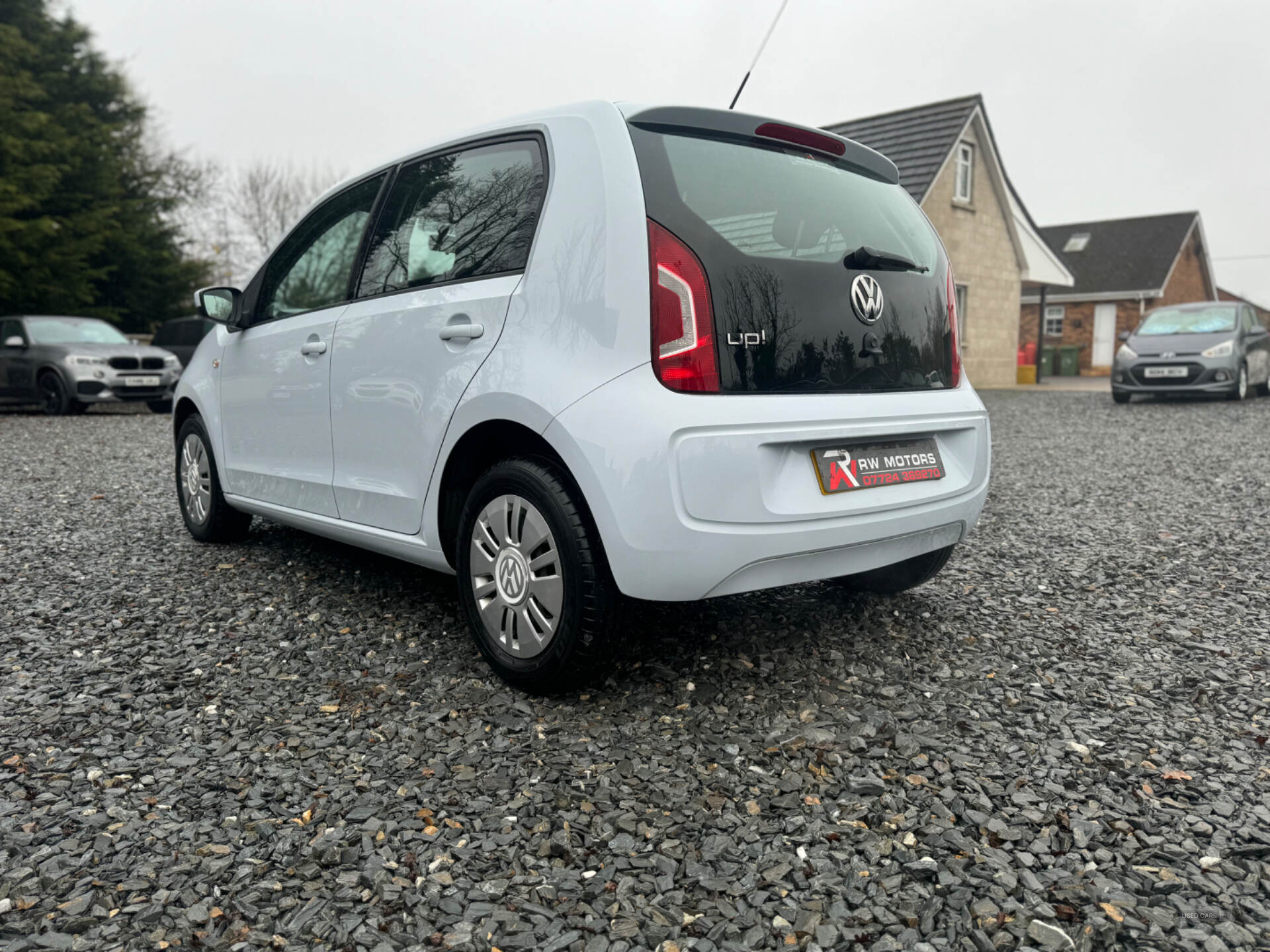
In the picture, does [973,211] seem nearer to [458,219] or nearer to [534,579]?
[458,219]

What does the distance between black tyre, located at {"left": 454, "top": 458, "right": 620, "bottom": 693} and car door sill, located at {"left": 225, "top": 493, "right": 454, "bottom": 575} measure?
0.64 feet

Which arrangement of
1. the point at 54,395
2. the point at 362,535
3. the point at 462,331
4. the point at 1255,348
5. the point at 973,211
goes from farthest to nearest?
the point at 973,211, the point at 1255,348, the point at 54,395, the point at 362,535, the point at 462,331

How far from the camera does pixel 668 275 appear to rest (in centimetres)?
260

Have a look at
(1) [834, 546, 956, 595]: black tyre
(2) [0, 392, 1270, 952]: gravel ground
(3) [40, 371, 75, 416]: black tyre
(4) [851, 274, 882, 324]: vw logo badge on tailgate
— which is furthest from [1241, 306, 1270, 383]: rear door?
(3) [40, 371, 75, 416]: black tyre

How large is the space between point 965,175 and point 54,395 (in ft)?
60.7

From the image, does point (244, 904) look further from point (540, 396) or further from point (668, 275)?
point (668, 275)

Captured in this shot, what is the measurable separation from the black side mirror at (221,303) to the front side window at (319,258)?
0.20m

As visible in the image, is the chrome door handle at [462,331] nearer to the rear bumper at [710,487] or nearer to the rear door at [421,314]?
the rear door at [421,314]

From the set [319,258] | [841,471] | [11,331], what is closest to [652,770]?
[841,471]

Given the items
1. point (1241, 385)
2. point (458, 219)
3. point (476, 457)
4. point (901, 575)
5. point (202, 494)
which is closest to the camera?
point (476, 457)

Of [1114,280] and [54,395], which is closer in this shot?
[54,395]

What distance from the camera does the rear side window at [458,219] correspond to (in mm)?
3039

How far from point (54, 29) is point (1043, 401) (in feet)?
78.4

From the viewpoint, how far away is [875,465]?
9.57 feet
